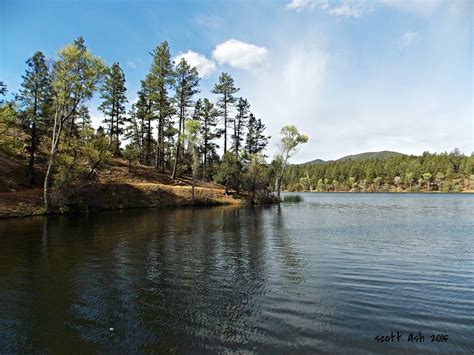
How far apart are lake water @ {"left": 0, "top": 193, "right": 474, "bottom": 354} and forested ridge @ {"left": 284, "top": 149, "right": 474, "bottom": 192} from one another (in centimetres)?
13107

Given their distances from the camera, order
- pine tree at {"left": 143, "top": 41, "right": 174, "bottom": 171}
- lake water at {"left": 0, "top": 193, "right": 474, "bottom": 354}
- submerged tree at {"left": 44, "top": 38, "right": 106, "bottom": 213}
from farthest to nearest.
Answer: pine tree at {"left": 143, "top": 41, "right": 174, "bottom": 171}, submerged tree at {"left": 44, "top": 38, "right": 106, "bottom": 213}, lake water at {"left": 0, "top": 193, "right": 474, "bottom": 354}

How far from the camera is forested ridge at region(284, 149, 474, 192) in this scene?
13850 centimetres

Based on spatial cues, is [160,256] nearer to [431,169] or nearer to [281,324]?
[281,324]

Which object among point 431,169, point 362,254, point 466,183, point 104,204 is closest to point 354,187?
point 431,169

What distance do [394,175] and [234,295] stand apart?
168 m

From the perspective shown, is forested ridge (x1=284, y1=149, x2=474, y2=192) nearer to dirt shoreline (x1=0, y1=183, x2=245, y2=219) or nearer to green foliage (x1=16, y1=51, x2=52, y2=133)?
dirt shoreline (x1=0, y1=183, x2=245, y2=219)

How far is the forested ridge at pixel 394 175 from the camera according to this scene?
138 metres

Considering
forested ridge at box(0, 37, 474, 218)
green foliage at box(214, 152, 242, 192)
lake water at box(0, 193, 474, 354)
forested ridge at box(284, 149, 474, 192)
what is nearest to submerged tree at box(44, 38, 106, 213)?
forested ridge at box(0, 37, 474, 218)

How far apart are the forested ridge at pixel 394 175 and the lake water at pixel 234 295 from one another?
430 feet

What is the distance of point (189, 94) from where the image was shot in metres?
50.1

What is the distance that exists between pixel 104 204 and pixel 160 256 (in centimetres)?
2730

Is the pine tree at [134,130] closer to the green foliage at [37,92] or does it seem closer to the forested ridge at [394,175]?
the green foliage at [37,92]

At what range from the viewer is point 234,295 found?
342 inches

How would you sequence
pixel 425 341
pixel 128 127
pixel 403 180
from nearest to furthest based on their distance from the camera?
pixel 425 341 < pixel 128 127 < pixel 403 180
